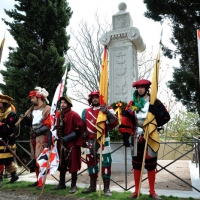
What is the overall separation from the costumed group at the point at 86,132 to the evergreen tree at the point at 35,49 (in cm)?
351

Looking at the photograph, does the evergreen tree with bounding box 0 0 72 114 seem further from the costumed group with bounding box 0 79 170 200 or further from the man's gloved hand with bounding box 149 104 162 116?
the man's gloved hand with bounding box 149 104 162 116

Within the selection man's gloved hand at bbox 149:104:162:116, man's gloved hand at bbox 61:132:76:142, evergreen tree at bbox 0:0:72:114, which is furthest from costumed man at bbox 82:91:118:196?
evergreen tree at bbox 0:0:72:114

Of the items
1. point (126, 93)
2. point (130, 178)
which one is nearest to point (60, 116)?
point (130, 178)

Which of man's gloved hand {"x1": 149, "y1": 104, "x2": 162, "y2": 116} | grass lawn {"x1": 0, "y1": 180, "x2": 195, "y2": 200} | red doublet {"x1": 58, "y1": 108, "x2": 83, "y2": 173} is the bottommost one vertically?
grass lawn {"x1": 0, "y1": 180, "x2": 195, "y2": 200}

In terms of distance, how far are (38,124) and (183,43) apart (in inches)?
185

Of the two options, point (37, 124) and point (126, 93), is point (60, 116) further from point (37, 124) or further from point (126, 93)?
point (126, 93)

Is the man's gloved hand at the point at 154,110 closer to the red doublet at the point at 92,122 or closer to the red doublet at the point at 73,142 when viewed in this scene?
the red doublet at the point at 92,122

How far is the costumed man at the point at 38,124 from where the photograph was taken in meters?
4.38

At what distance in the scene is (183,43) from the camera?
682 centimetres

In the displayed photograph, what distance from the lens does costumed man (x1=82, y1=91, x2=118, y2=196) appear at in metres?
3.89

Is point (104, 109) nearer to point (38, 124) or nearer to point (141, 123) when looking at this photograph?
point (141, 123)

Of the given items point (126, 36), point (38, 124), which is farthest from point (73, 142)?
point (126, 36)

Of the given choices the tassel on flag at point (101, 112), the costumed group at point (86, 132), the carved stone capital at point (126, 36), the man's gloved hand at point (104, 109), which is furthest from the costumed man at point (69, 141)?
the carved stone capital at point (126, 36)

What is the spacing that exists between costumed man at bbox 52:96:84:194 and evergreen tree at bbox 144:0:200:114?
11.6 ft
